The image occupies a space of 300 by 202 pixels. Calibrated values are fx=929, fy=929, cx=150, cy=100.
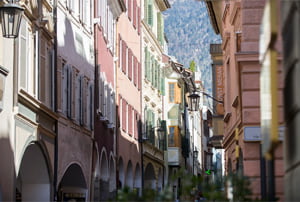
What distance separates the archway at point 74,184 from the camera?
97.3 ft

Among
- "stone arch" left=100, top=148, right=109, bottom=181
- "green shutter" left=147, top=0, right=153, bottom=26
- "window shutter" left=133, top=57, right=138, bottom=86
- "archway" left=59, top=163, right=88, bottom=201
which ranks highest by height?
"green shutter" left=147, top=0, right=153, bottom=26

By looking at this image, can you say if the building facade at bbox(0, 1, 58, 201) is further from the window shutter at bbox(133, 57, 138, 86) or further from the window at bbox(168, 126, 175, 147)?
the window at bbox(168, 126, 175, 147)

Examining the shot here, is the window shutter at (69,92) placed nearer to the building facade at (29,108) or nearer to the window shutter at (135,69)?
the building facade at (29,108)

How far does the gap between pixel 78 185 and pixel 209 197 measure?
2076 centimetres

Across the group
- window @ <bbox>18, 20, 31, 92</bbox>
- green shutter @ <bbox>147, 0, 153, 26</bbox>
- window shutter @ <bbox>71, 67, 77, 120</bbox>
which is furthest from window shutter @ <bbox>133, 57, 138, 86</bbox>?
window @ <bbox>18, 20, 31, 92</bbox>

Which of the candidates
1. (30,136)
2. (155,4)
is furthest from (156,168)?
(30,136)

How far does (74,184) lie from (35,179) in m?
6.54

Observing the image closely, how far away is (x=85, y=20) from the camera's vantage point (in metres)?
31.8

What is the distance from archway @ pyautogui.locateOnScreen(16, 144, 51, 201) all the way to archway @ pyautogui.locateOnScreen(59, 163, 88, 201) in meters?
4.52

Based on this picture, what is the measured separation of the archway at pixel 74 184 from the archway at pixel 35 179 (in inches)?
178

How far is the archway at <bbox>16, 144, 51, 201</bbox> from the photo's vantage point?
24016mm

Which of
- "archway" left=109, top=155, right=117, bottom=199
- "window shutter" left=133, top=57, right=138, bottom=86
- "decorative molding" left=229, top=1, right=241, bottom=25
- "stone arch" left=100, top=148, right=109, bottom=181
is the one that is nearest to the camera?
"decorative molding" left=229, top=1, right=241, bottom=25

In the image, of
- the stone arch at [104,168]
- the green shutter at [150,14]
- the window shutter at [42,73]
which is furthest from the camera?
the green shutter at [150,14]

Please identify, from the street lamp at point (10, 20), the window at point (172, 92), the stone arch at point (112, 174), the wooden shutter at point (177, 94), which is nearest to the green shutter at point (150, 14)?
the window at point (172, 92)
